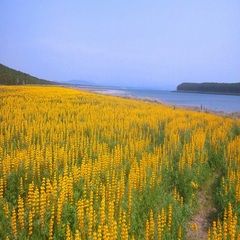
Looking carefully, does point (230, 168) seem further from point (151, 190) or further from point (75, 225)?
point (75, 225)

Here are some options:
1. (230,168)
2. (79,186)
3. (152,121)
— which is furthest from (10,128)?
(230,168)

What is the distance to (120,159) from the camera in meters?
8.37

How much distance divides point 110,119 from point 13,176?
28.0 feet

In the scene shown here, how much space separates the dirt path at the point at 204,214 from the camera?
639cm

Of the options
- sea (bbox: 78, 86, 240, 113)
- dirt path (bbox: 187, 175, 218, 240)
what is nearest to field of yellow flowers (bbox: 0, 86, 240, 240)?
dirt path (bbox: 187, 175, 218, 240)

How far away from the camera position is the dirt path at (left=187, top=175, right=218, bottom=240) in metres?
6.39

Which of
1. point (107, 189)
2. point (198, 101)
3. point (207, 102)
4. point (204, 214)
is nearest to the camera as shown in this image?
point (107, 189)

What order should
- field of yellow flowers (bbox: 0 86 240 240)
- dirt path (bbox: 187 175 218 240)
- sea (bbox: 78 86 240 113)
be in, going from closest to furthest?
field of yellow flowers (bbox: 0 86 240 240) < dirt path (bbox: 187 175 218 240) < sea (bbox: 78 86 240 113)

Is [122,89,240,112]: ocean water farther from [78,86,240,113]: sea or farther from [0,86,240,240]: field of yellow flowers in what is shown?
[0,86,240,240]: field of yellow flowers

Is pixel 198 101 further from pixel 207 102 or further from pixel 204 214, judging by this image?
pixel 204 214

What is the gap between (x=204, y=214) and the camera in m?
7.32

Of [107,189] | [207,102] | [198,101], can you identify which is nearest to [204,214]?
[107,189]

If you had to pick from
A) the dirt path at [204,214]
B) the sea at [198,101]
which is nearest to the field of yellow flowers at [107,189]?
the dirt path at [204,214]

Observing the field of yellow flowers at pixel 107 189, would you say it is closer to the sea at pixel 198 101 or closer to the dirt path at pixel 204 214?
the dirt path at pixel 204 214
